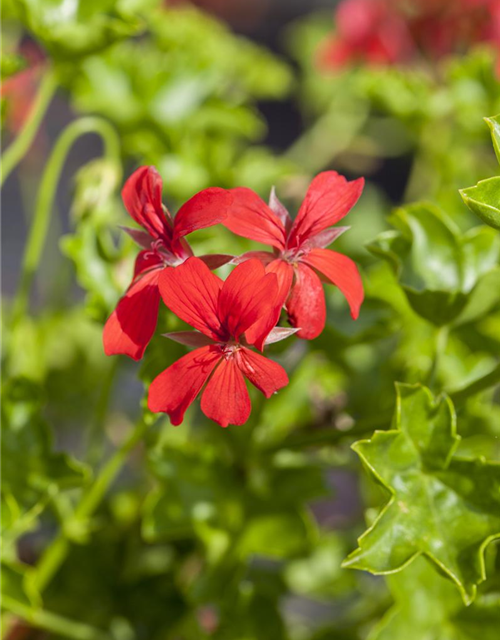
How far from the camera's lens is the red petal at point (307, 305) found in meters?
0.48

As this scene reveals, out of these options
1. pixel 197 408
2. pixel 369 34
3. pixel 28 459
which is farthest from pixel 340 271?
pixel 369 34

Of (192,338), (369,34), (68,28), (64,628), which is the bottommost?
(64,628)

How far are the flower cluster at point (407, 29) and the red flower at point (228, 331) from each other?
0.98m

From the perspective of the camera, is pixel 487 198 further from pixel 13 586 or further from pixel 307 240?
pixel 13 586

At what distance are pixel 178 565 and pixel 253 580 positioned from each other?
0.09 meters

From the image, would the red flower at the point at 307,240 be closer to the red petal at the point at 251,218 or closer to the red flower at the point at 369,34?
the red petal at the point at 251,218

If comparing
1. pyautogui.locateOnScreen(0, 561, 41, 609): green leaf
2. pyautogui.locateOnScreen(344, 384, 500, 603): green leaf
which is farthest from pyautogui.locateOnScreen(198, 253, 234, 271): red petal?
pyautogui.locateOnScreen(0, 561, 41, 609): green leaf

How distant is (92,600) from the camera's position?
855mm

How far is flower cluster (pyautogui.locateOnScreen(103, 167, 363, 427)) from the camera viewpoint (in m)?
0.46

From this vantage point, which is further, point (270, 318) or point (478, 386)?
point (478, 386)

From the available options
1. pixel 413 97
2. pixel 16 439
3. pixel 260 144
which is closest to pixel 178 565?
pixel 16 439

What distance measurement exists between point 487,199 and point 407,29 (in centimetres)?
102

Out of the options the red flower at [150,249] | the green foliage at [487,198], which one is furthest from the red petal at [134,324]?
the green foliage at [487,198]

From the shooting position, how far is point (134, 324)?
487 mm
